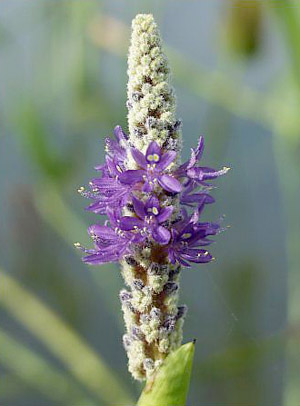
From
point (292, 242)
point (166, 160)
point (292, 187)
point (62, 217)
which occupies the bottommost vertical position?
point (166, 160)

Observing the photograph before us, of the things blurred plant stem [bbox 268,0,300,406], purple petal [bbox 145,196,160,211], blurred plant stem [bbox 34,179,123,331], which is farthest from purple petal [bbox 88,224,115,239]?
blurred plant stem [bbox 34,179,123,331]

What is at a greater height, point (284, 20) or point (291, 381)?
point (284, 20)

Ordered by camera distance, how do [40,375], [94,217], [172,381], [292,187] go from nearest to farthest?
1. [172,381]
2. [40,375]
3. [292,187]
4. [94,217]

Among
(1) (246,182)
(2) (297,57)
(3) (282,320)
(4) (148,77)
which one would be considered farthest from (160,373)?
(1) (246,182)

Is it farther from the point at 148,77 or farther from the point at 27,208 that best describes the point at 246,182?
the point at 148,77

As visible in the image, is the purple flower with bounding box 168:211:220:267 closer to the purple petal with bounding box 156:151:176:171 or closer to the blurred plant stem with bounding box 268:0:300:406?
the purple petal with bounding box 156:151:176:171

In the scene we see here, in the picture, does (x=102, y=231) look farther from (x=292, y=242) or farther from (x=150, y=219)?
(x=292, y=242)

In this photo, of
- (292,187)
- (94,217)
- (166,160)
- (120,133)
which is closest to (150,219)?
(166,160)

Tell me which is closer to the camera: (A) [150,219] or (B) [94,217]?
(A) [150,219]
